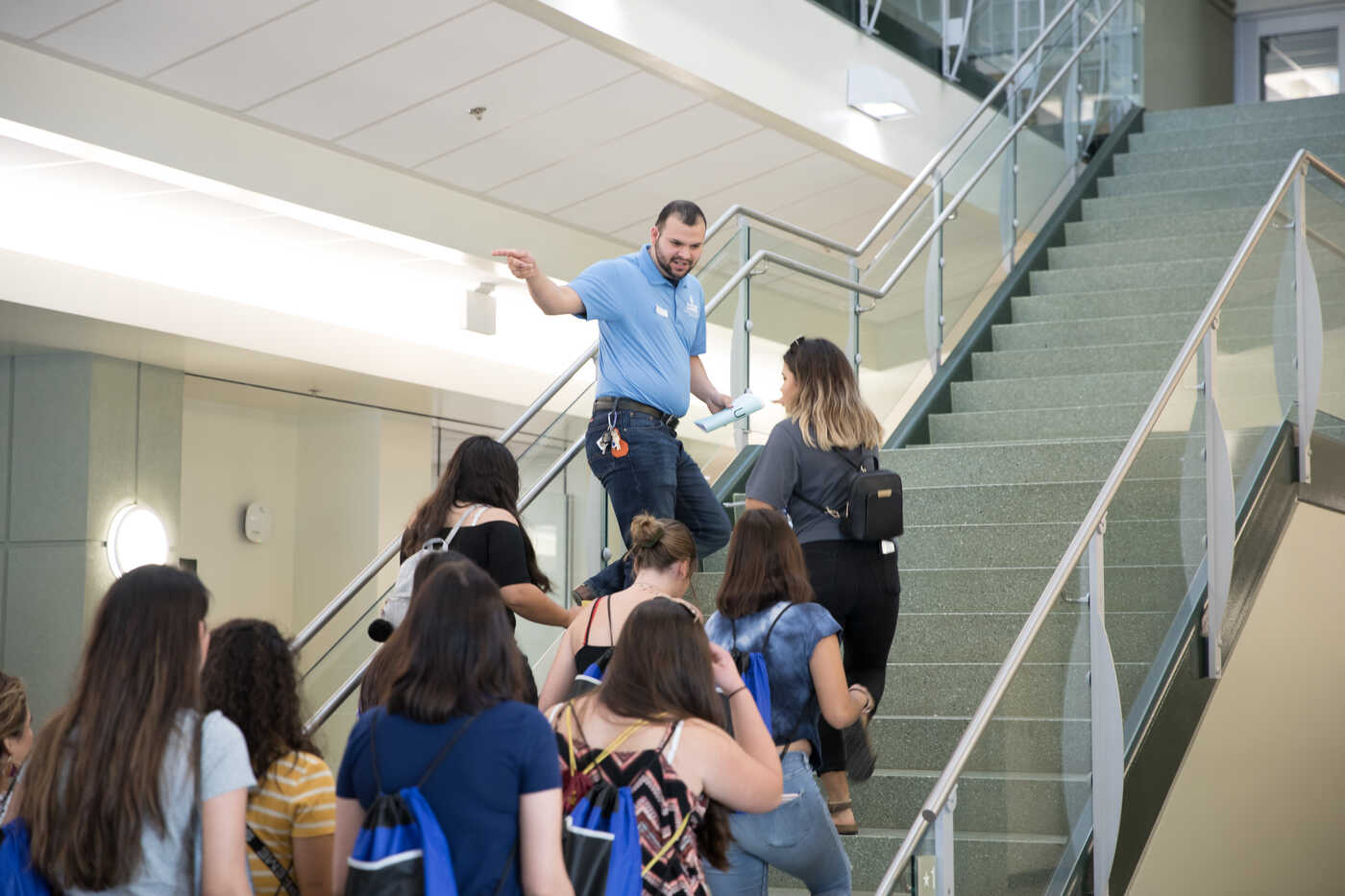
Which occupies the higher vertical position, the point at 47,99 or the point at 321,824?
the point at 47,99

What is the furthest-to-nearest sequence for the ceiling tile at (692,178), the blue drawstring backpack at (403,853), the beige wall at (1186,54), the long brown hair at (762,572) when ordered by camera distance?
the beige wall at (1186,54) < the ceiling tile at (692,178) < the long brown hair at (762,572) < the blue drawstring backpack at (403,853)

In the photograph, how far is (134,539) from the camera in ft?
30.7

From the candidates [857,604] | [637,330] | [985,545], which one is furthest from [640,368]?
[985,545]

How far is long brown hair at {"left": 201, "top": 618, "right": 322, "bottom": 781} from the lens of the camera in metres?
2.70

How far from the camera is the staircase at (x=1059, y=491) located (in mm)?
3893

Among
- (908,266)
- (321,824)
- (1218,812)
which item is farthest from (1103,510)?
(908,266)

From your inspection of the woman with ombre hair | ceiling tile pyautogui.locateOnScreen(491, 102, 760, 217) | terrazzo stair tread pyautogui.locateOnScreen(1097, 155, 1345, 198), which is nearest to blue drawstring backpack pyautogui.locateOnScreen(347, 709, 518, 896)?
the woman with ombre hair

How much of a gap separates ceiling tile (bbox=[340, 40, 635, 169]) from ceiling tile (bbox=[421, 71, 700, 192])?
0.25ft

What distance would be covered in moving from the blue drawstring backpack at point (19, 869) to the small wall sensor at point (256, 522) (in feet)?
29.2

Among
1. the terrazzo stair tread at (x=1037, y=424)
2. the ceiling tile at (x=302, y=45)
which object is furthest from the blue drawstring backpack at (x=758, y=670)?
the ceiling tile at (x=302, y=45)

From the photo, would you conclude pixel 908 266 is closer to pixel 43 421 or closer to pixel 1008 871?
pixel 1008 871

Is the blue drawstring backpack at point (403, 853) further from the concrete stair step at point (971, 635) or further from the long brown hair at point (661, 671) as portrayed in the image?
the concrete stair step at point (971, 635)

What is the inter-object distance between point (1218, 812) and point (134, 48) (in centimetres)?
510

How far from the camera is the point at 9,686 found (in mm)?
4355
